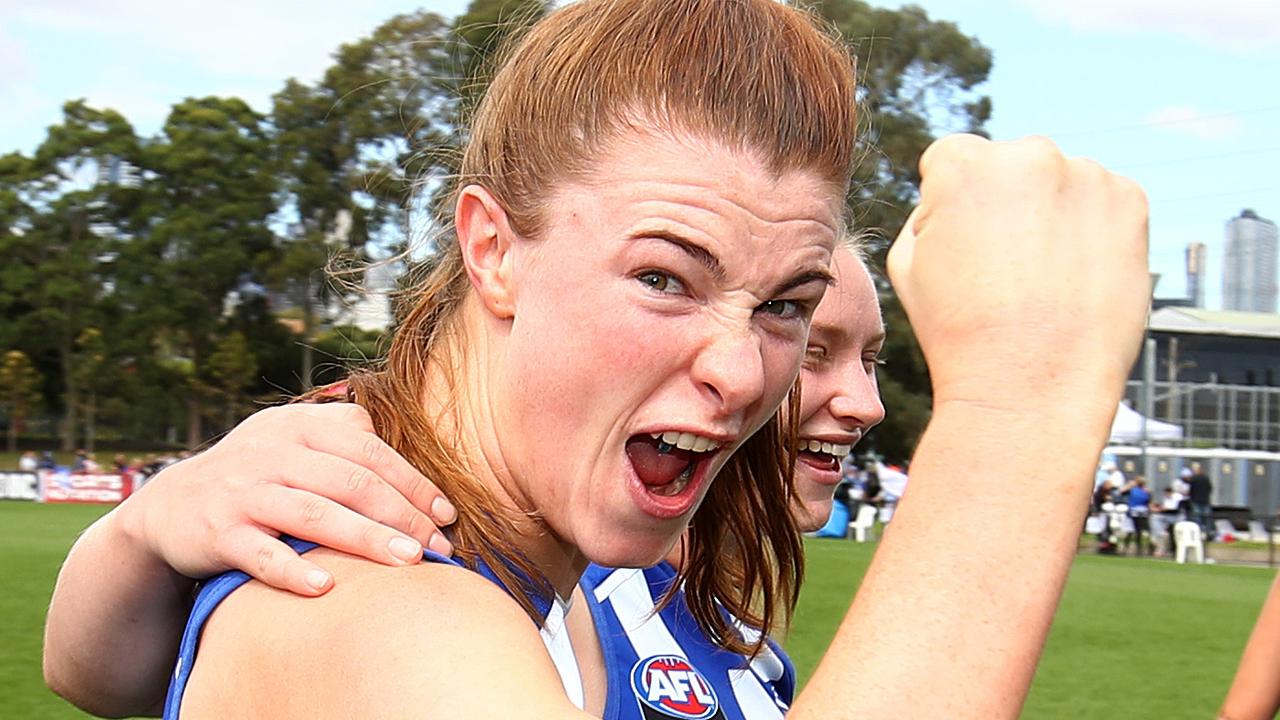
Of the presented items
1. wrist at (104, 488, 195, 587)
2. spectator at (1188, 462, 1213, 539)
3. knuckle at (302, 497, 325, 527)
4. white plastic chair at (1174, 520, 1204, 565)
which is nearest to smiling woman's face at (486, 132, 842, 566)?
knuckle at (302, 497, 325, 527)

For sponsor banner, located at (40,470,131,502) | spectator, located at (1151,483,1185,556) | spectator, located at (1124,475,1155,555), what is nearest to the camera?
spectator, located at (1124,475,1155,555)

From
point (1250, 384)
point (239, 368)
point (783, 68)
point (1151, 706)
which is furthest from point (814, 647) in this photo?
point (1250, 384)

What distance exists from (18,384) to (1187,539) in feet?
149

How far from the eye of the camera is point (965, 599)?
1269 mm

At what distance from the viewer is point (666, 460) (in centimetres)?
190

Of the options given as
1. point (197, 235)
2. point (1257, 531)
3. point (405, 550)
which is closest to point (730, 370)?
point (405, 550)

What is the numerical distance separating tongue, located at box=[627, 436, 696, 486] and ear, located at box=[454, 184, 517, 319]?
0.26 meters

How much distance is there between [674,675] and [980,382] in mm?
1410

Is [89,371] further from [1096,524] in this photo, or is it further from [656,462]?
[656,462]

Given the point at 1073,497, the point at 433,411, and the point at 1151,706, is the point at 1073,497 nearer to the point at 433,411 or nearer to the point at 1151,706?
the point at 433,411

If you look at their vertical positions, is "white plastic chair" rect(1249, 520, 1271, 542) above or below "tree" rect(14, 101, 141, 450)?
below

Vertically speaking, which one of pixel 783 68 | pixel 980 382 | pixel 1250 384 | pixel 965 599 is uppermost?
pixel 783 68

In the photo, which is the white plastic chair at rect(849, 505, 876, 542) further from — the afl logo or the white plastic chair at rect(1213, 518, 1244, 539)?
the afl logo

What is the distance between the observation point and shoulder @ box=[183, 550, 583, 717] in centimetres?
138
